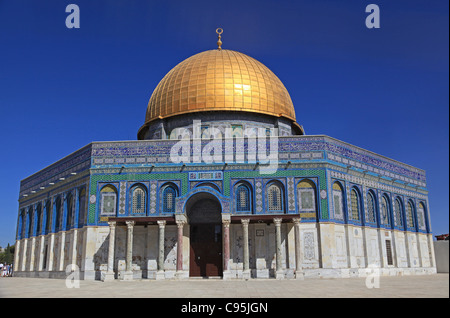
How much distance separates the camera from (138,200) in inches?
848

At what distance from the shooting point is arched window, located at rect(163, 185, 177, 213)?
21.2m

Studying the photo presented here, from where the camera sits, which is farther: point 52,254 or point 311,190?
point 52,254

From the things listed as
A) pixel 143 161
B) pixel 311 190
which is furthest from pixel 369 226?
pixel 143 161

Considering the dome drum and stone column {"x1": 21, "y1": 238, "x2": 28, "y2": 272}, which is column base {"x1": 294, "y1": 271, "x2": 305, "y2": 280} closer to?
the dome drum

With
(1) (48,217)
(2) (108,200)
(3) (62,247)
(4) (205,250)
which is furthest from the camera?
(1) (48,217)

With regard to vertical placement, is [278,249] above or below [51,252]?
below

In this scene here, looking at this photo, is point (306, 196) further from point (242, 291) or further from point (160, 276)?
point (242, 291)

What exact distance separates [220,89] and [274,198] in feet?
25.8

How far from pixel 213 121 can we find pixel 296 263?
32.1 feet

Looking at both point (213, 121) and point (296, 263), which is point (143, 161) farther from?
point (296, 263)

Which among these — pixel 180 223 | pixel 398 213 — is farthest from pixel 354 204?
pixel 180 223
